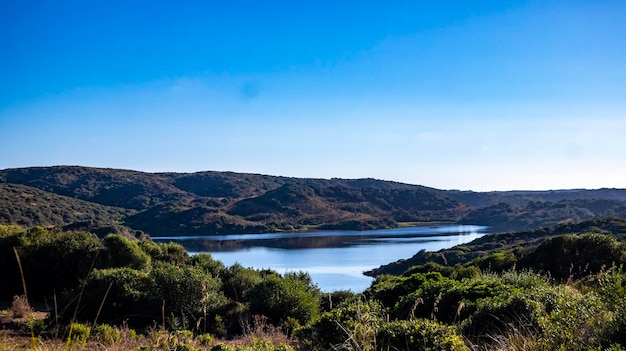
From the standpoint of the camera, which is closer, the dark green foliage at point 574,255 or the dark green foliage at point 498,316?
the dark green foliage at point 498,316

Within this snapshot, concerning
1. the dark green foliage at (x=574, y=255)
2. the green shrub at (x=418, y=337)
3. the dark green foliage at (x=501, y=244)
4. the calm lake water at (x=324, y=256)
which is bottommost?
the calm lake water at (x=324, y=256)

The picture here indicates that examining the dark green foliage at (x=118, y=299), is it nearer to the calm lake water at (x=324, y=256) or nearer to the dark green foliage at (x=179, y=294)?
the dark green foliage at (x=179, y=294)

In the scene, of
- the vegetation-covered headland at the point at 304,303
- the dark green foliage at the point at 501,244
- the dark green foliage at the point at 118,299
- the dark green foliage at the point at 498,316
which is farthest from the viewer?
the dark green foliage at the point at 501,244

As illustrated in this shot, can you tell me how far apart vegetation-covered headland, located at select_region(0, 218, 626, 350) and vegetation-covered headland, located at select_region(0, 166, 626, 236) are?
2132 inches

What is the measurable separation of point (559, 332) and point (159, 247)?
2417cm

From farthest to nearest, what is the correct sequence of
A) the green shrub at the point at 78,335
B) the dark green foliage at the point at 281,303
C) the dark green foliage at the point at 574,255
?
the dark green foliage at the point at 574,255 → the dark green foliage at the point at 281,303 → the green shrub at the point at 78,335

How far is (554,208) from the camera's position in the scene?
381 ft

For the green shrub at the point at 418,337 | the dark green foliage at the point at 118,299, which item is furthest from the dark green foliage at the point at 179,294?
the green shrub at the point at 418,337

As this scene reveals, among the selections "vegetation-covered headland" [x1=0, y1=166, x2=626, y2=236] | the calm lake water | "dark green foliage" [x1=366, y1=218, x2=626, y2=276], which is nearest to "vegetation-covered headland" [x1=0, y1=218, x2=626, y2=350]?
"dark green foliage" [x1=366, y1=218, x2=626, y2=276]

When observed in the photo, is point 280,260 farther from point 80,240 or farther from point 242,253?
point 80,240

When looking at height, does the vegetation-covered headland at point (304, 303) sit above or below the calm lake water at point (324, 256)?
above

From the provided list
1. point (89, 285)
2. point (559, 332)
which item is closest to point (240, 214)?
point (89, 285)

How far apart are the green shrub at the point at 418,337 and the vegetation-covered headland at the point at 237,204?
74.0 metres

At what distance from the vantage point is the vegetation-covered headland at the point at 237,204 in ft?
328
